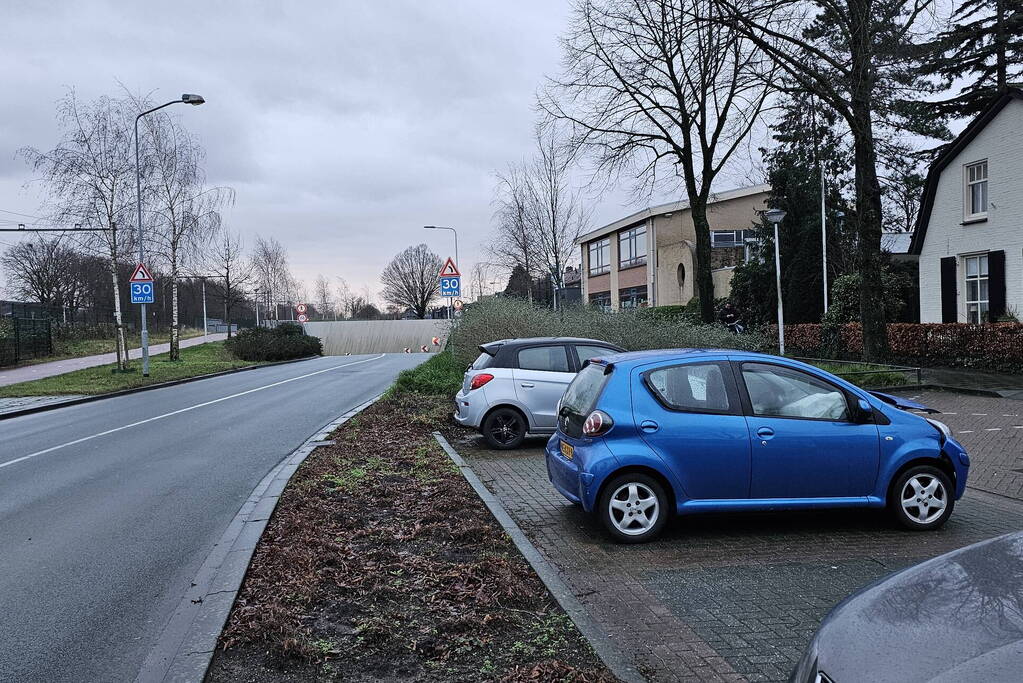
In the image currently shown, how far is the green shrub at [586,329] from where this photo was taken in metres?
18.4

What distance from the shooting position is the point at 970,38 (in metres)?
34.4

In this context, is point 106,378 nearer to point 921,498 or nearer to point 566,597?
point 566,597

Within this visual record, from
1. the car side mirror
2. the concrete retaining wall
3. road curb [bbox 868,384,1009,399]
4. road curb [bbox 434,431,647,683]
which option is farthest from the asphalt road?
the concrete retaining wall

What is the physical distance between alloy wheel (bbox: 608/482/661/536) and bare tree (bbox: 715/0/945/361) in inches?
514

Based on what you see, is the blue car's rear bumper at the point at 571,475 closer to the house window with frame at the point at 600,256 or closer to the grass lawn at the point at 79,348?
the grass lawn at the point at 79,348

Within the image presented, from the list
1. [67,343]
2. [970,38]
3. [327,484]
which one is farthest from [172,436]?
[970,38]

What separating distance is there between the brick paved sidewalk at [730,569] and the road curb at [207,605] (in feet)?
7.20

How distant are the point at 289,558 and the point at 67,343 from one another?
40793 mm

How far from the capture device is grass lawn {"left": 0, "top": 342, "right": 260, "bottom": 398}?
2284 cm

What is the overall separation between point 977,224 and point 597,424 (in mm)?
22328

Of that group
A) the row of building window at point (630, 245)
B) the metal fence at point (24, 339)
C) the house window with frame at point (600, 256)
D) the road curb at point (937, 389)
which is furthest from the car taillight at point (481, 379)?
the house window with frame at point (600, 256)

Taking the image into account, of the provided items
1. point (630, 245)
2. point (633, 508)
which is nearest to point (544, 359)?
point (633, 508)

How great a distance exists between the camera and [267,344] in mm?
42750

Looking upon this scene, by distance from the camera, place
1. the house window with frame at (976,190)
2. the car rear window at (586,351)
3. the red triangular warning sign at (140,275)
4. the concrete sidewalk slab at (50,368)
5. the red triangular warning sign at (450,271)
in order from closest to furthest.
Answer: the car rear window at (586,351) → the red triangular warning sign at (450,271) → the house window with frame at (976,190) → the red triangular warning sign at (140,275) → the concrete sidewalk slab at (50,368)
